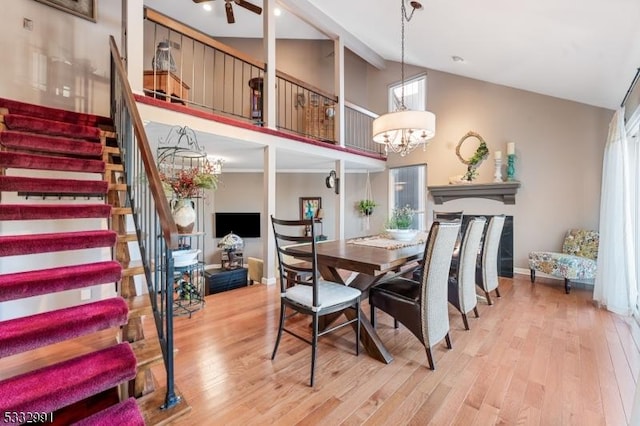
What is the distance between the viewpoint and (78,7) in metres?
3.38

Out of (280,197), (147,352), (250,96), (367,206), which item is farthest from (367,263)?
(250,96)

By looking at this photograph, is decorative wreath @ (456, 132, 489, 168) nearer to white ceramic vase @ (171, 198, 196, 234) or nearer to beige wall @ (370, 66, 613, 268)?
beige wall @ (370, 66, 613, 268)

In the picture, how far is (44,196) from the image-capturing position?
8.76 feet

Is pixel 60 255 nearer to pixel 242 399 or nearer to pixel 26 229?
pixel 26 229

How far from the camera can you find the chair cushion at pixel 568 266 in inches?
149

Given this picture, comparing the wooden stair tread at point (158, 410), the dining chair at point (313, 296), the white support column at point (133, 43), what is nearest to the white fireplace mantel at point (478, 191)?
the dining chair at point (313, 296)

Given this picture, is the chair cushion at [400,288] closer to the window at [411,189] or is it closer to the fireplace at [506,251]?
the fireplace at [506,251]

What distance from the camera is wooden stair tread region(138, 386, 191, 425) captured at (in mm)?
1440

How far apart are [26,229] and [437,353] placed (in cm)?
366

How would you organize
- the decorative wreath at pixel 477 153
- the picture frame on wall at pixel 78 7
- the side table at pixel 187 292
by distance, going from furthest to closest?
the decorative wreath at pixel 477 153, the picture frame on wall at pixel 78 7, the side table at pixel 187 292

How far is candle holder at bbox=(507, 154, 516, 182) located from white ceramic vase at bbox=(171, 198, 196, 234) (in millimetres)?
4863

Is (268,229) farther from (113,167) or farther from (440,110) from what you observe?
(440,110)

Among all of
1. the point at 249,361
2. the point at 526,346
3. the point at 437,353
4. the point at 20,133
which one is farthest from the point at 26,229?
the point at 526,346

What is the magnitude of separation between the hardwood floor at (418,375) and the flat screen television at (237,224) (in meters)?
4.44
